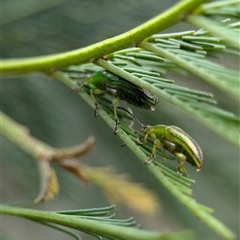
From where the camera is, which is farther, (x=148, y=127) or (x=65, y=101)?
(x=65, y=101)

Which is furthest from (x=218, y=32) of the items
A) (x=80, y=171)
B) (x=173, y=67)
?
(x=80, y=171)

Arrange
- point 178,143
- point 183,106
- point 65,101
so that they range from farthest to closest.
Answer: point 65,101 → point 178,143 → point 183,106

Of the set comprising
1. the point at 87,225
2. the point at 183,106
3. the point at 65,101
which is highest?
the point at 65,101

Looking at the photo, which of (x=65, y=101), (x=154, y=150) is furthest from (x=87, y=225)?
(x=65, y=101)

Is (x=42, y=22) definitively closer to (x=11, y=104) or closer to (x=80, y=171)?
(x=11, y=104)

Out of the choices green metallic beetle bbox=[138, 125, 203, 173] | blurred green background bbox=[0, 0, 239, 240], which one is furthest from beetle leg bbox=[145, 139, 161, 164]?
blurred green background bbox=[0, 0, 239, 240]

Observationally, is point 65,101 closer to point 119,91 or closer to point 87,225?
point 119,91
